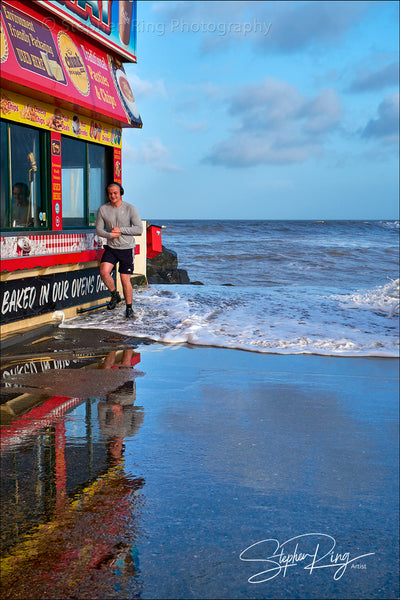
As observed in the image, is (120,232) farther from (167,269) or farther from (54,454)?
(167,269)

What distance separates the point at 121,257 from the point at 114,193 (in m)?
1.03

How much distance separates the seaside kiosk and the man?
54 centimetres

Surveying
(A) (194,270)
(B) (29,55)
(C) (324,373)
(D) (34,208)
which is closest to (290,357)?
(C) (324,373)

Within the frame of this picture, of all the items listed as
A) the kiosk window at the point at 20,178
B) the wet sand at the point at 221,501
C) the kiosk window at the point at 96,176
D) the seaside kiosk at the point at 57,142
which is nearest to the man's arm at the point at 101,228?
the seaside kiosk at the point at 57,142

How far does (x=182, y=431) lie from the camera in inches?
166

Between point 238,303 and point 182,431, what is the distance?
7.47 metres

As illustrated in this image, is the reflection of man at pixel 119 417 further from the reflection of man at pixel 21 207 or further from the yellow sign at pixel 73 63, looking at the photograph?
the yellow sign at pixel 73 63

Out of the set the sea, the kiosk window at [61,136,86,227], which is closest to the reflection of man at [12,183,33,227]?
the kiosk window at [61,136,86,227]

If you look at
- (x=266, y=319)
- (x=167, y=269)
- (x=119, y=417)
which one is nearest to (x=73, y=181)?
(x=266, y=319)

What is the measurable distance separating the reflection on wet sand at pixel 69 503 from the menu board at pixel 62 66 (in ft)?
16.0

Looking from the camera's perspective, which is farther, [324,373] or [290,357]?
[290,357]

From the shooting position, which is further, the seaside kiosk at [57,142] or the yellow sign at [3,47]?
the seaside kiosk at [57,142]

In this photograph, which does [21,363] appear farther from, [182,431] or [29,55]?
[29,55]

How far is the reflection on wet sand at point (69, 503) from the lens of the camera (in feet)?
7.93
